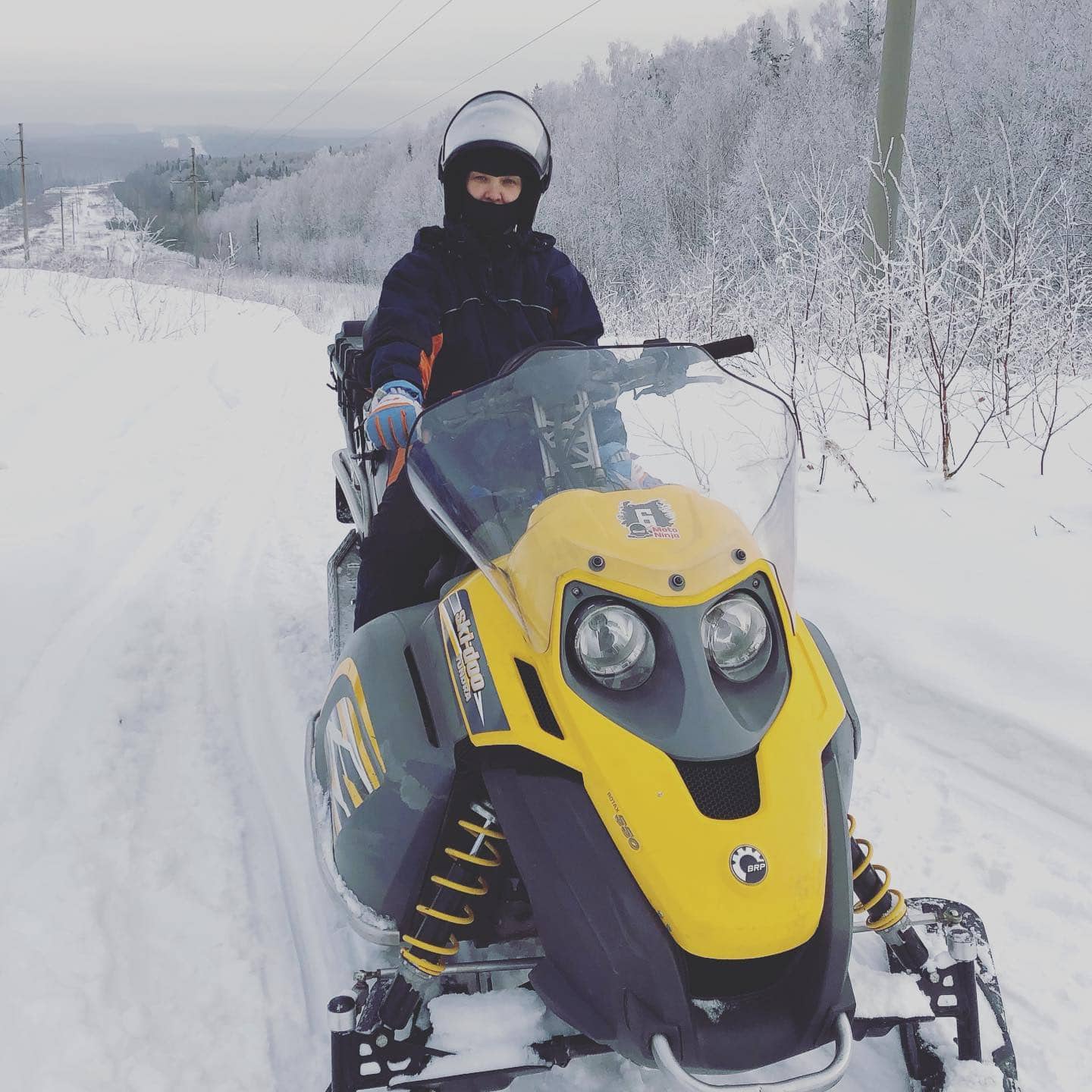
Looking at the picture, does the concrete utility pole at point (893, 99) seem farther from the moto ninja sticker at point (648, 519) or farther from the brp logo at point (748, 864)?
the brp logo at point (748, 864)

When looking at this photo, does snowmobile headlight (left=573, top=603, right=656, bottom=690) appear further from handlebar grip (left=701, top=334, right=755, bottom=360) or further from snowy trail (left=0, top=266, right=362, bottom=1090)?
snowy trail (left=0, top=266, right=362, bottom=1090)

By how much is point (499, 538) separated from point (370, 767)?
19.8 inches

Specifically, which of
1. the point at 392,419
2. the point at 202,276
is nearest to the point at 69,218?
the point at 202,276

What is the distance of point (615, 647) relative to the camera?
4.83ft

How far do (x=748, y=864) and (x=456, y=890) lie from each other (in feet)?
1.75

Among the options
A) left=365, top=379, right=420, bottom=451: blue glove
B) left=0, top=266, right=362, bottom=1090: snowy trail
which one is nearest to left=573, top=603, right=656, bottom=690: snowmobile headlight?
left=365, top=379, right=420, bottom=451: blue glove

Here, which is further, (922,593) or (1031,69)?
(1031,69)

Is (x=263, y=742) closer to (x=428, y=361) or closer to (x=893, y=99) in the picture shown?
(x=428, y=361)

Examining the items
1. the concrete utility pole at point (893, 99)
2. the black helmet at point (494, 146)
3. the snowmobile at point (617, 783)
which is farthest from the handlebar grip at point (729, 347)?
the concrete utility pole at point (893, 99)

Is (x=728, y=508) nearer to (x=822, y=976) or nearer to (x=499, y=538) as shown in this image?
(x=499, y=538)

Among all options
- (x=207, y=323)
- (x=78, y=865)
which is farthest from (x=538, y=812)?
(x=207, y=323)

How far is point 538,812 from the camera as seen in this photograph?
4.72 feet

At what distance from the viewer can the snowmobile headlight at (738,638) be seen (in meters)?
1.48

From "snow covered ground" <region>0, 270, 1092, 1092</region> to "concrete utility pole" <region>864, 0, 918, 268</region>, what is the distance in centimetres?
206
